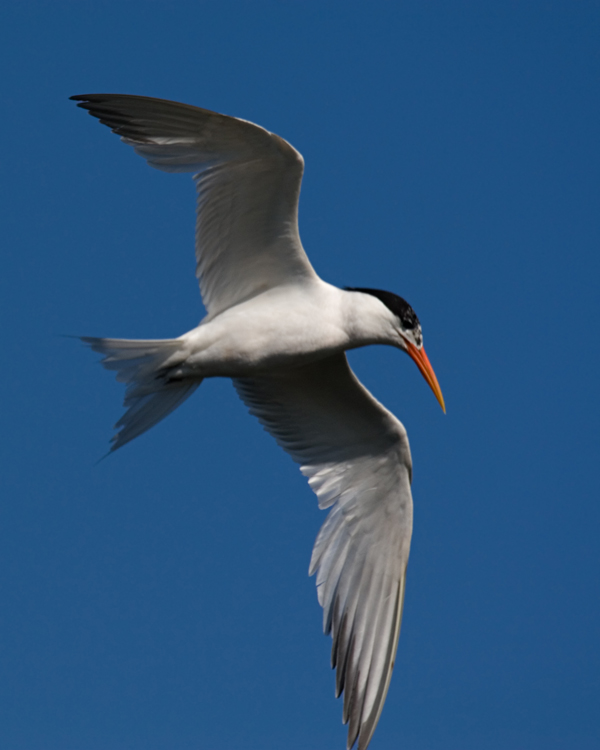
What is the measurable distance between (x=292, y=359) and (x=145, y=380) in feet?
3.48

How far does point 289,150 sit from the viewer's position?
21.8 feet

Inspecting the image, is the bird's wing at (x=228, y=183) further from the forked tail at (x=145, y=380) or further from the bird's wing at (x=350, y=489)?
the bird's wing at (x=350, y=489)

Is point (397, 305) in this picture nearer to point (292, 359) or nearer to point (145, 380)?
point (292, 359)

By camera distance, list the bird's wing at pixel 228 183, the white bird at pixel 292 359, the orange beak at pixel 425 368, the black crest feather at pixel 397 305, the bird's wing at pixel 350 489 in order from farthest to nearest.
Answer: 1. the bird's wing at pixel 350 489
2. the orange beak at pixel 425 368
3. the black crest feather at pixel 397 305
4. the white bird at pixel 292 359
5. the bird's wing at pixel 228 183

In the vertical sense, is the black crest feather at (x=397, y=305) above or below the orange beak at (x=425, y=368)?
above

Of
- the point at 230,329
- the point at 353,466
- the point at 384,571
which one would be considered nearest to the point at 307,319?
the point at 230,329

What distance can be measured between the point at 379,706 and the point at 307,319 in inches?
120

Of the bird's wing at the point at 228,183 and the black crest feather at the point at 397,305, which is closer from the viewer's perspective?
the bird's wing at the point at 228,183

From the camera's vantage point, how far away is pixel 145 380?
6.99m

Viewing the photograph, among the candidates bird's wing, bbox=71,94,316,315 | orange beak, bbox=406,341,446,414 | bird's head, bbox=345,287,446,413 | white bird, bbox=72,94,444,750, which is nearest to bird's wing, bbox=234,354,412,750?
white bird, bbox=72,94,444,750

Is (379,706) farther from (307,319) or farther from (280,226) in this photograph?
(280,226)

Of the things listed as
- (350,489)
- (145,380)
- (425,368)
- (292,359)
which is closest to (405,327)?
(425,368)

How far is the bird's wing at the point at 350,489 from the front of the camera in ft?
25.9

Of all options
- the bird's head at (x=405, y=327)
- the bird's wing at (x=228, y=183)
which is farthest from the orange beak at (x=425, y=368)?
the bird's wing at (x=228, y=183)
